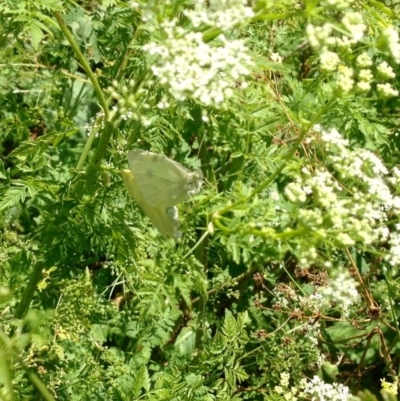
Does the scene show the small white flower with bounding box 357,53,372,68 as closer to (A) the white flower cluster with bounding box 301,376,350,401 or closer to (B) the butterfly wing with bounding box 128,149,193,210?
(B) the butterfly wing with bounding box 128,149,193,210

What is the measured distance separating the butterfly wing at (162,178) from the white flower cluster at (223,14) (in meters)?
0.66

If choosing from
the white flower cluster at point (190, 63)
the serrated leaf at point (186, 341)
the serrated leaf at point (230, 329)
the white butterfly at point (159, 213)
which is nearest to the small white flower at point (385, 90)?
the white flower cluster at point (190, 63)

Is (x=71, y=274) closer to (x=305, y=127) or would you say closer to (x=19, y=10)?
(x=19, y=10)

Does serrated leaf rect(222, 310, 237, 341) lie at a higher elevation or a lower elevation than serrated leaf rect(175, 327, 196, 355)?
higher

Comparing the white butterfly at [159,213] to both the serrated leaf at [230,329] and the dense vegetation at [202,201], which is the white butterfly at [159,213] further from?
the serrated leaf at [230,329]

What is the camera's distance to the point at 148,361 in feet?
13.7

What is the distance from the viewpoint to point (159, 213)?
296 centimetres

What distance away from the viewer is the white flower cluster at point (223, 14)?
2.45 meters

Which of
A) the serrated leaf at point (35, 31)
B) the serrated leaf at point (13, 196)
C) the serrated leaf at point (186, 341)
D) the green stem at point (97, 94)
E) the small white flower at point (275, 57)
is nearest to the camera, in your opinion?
the green stem at point (97, 94)

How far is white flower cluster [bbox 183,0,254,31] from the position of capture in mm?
2453

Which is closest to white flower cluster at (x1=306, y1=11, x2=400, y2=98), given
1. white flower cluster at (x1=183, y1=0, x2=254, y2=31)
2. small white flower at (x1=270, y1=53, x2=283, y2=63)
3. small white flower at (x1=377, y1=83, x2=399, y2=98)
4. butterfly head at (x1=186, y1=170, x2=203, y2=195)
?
small white flower at (x1=377, y1=83, x2=399, y2=98)

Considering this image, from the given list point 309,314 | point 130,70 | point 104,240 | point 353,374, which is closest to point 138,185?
point 104,240

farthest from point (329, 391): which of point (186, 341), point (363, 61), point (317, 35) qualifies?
point (317, 35)

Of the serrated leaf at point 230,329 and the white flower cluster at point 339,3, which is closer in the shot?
the white flower cluster at point 339,3
